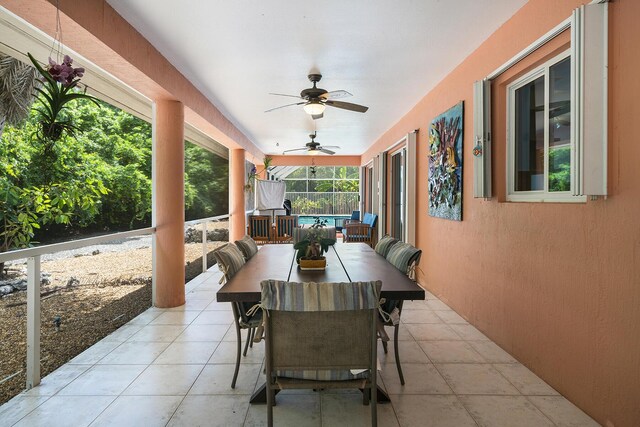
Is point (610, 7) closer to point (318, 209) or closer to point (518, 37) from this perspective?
point (518, 37)

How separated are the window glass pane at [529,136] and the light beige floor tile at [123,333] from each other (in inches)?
134

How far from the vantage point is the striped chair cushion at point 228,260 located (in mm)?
2342

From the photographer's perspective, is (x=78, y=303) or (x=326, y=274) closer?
(x=326, y=274)

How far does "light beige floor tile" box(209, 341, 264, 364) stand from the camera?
275cm

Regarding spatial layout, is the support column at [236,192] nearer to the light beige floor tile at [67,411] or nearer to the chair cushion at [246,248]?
the chair cushion at [246,248]

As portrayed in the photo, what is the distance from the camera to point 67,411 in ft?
6.81

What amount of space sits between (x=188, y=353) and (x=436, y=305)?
257cm

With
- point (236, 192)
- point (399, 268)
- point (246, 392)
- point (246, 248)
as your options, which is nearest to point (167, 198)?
point (246, 248)

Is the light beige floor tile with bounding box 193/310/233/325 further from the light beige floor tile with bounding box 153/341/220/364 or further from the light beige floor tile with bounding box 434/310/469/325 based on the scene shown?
the light beige floor tile with bounding box 434/310/469/325

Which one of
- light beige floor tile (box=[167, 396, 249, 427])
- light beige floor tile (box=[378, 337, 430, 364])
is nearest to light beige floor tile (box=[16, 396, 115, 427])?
light beige floor tile (box=[167, 396, 249, 427])

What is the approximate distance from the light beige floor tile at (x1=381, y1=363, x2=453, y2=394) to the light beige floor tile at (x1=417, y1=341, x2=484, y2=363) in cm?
18

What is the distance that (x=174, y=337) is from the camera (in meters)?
3.20

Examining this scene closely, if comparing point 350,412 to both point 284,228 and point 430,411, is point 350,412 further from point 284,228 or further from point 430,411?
point 284,228

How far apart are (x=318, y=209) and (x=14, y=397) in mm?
11849
